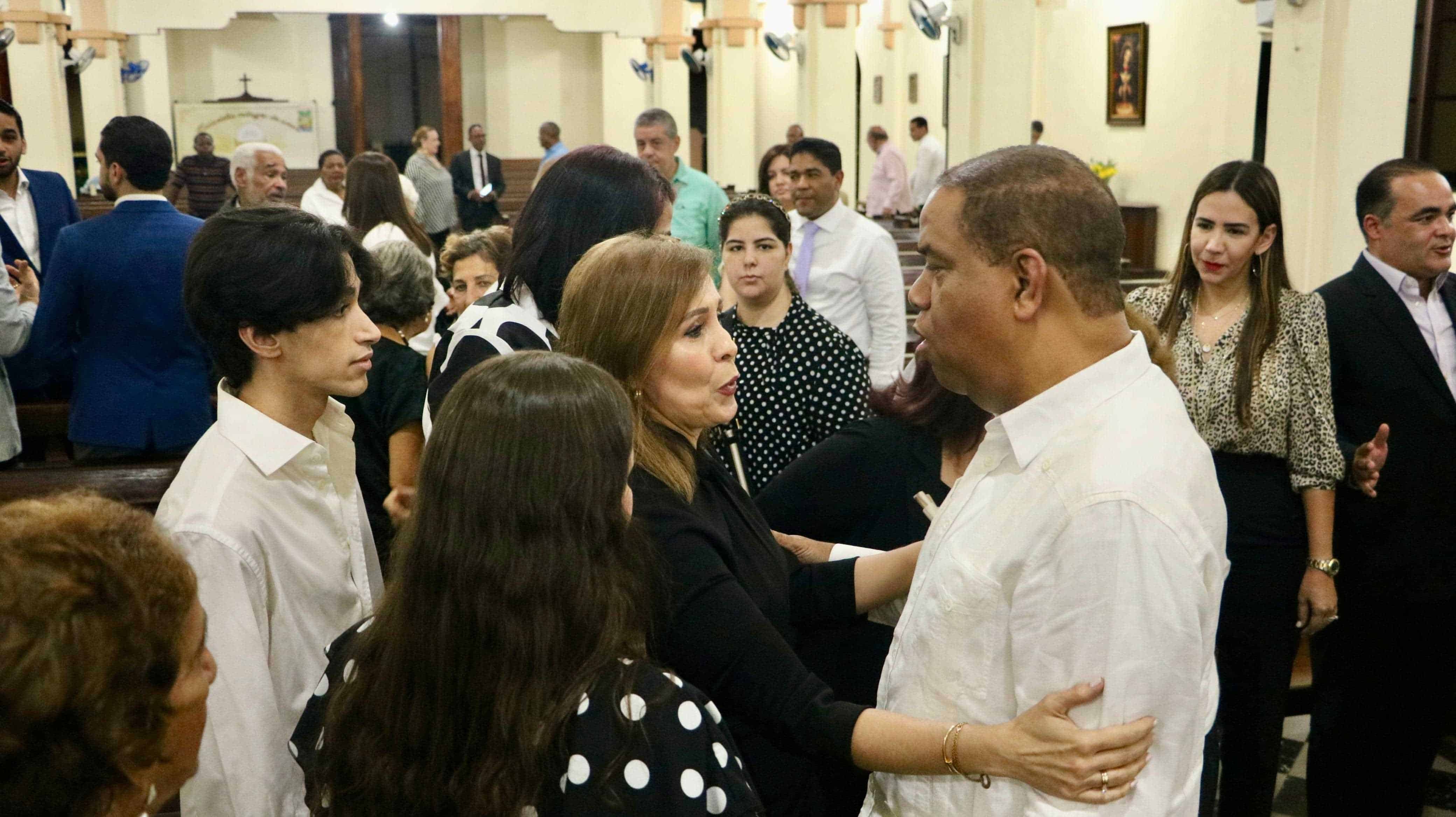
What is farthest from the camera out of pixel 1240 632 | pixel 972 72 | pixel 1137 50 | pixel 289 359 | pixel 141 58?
pixel 141 58

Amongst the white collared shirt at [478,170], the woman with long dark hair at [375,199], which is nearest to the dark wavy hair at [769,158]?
the woman with long dark hair at [375,199]

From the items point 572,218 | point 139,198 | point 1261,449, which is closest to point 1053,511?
point 572,218

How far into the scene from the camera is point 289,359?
6.32 ft

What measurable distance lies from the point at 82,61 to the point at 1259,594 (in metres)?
17.2

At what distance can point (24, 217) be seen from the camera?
4.50 m

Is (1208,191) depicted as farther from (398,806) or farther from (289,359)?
(398,806)

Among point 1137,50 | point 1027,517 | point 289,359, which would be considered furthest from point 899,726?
point 1137,50

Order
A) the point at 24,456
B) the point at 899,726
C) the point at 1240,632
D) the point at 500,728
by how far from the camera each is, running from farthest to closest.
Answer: the point at 24,456
the point at 1240,632
the point at 899,726
the point at 500,728

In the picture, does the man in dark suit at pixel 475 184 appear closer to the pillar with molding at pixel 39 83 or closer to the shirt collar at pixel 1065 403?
the pillar with molding at pixel 39 83

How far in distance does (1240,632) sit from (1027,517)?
5.71 ft

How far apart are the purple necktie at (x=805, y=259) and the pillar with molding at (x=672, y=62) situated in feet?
43.6

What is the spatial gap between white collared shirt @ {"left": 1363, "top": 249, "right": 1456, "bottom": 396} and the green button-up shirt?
3194mm

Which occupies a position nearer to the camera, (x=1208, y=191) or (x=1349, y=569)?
(x=1208, y=191)

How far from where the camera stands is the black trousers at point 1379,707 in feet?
10.4
